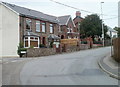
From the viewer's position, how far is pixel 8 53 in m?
30.6

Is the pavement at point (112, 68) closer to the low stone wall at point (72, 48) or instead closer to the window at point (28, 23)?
the low stone wall at point (72, 48)

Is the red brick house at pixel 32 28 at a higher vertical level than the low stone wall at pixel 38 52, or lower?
higher

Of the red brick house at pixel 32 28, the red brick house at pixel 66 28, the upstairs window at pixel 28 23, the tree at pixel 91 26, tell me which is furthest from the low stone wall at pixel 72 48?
the tree at pixel 91 26

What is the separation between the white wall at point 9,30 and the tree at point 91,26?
27.2 m

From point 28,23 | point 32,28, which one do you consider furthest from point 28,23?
point 32,28

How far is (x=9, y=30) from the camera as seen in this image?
30969 millimetres

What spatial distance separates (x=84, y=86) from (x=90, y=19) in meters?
47.1

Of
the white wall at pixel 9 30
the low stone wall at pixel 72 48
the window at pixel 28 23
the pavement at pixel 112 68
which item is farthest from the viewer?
the low stone wall at pixel 72 48

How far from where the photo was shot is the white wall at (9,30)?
30.6 meters

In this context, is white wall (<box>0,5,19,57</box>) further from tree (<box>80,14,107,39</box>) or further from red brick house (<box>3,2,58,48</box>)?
tree (<box>80,14,107,39</box>)

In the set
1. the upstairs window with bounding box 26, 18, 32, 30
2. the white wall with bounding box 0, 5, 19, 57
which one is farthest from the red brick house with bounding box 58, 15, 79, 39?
the white wall with bounding box 0, 5, 19, 57

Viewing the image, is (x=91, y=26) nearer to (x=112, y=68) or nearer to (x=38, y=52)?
(x=38, y=52)

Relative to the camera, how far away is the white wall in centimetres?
3056

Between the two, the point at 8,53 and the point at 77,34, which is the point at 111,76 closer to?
the point at 8,53
